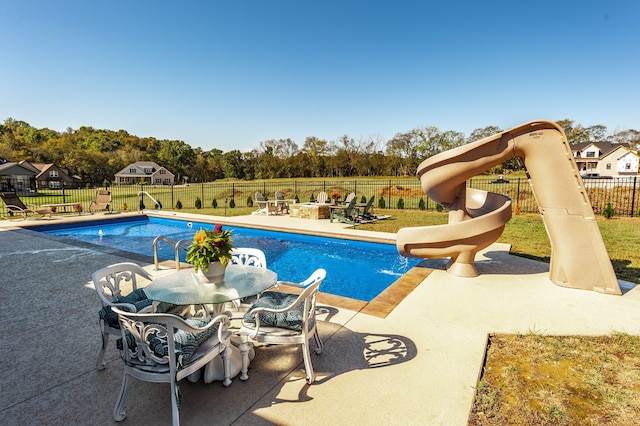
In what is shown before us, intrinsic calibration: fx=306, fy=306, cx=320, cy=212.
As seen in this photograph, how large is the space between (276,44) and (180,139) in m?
61.4

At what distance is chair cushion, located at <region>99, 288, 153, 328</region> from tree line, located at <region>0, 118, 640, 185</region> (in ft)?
153

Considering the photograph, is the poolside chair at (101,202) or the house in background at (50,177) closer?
the poolside chair at (101,202)

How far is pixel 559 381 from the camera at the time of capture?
8.34 feet

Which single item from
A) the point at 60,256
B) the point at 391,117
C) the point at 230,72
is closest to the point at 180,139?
the point at 391,117

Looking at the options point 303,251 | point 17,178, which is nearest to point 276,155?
point 17,178

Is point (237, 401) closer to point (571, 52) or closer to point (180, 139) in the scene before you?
point (571, 52)

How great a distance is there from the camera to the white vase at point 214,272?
272 cm

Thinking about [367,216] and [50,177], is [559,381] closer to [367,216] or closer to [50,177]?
[367,216]

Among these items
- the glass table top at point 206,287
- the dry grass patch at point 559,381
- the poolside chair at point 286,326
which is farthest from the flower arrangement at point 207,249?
the dry grass patch at point 559,381

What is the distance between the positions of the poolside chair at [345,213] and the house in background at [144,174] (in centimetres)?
4740

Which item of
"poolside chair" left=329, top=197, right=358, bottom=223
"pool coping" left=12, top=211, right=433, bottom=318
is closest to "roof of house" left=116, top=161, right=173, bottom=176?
"pool coping" left=12, top=211, right=433, bottom=318

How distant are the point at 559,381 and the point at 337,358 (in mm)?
1859

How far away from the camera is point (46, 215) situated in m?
12.6

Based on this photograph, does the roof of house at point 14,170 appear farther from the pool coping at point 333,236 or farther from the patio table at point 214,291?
the patio table at point 214,291
